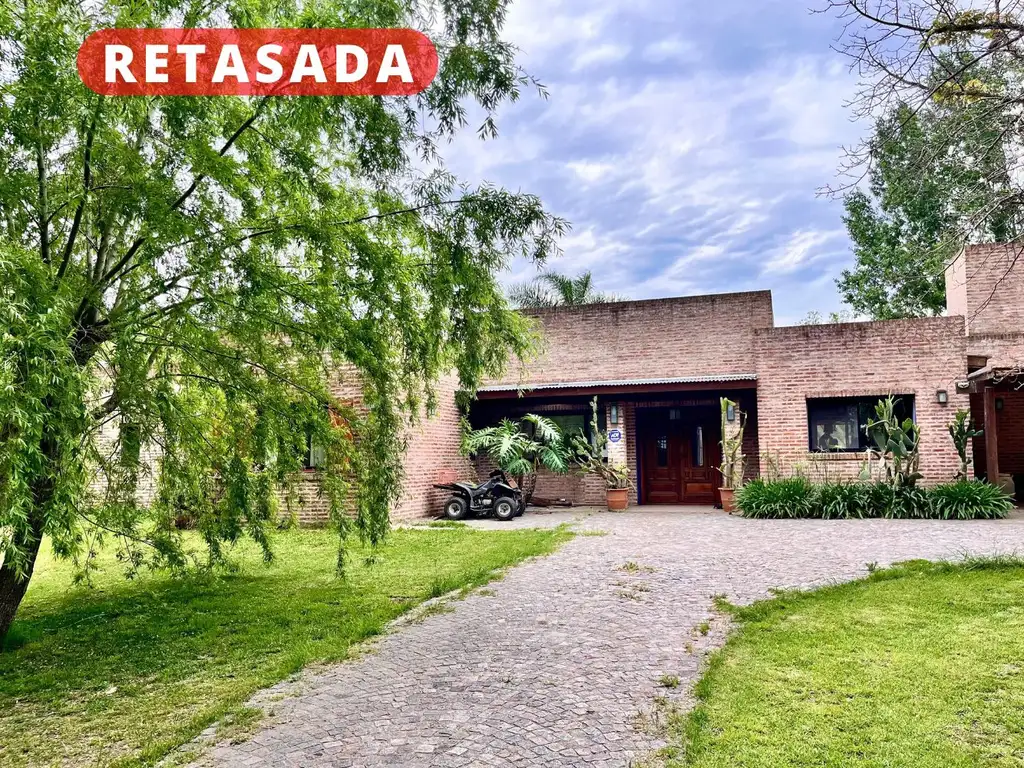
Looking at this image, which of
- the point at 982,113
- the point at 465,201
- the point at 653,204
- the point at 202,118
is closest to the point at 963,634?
the point at 982,113

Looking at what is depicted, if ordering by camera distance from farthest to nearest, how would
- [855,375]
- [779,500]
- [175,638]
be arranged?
[855,375] < [779,500] < [175,638]

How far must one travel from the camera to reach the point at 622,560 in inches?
317

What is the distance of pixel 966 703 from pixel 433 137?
16.6 ft

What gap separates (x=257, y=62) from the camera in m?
4.48

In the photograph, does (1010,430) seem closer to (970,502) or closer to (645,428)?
(970,502)

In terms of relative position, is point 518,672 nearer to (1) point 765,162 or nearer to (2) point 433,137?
(2) point 433,137

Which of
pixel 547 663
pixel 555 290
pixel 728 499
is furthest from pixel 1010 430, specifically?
pixel 547 663

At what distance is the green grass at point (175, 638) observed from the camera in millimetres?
3646

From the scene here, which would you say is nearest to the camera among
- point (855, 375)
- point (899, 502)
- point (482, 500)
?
point (899, 502)

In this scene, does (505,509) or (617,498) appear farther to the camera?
(617,498)

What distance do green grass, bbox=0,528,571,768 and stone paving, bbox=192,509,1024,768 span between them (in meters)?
0.44

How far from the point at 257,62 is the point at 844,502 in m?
11.5

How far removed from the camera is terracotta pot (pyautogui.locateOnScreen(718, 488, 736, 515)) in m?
13.4

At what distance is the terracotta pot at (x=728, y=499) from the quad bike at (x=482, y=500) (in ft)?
13.6
